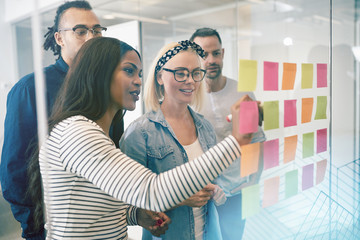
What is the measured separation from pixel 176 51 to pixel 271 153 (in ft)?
1.36

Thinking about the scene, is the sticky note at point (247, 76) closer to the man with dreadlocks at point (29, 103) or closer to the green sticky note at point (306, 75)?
the green sticky note at point (306, 75)

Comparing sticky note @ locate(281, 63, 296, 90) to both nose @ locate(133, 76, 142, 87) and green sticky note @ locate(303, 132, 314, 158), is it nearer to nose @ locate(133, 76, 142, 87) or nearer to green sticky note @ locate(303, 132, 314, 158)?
green sticky note @ locate(303, 132, 314, 158)

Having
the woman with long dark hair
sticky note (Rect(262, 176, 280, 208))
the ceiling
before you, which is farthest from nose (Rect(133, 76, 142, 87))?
sticky note (Rect(262, 176, 280, 208))

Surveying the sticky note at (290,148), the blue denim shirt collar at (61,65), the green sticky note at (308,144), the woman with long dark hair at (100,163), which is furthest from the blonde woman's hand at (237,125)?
the blue denim shirt collar at (61,65)

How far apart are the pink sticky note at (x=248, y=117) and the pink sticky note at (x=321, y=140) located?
358 millimetres

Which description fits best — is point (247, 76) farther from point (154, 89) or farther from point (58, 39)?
point (58, 39)

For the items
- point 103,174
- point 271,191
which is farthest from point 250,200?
point 103,174

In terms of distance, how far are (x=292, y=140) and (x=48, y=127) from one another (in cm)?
70

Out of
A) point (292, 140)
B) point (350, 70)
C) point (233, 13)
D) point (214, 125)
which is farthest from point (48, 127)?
point (350, 70)

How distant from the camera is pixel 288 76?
941 millimetres

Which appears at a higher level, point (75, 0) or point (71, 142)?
point (75, 0)

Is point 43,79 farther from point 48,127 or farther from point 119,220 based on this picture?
point 119,220

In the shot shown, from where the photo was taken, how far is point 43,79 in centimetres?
82

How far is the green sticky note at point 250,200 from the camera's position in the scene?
89 cm
